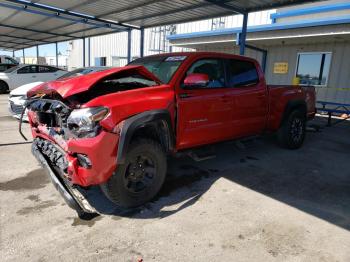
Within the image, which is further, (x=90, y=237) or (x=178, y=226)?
(x=178, y=226)

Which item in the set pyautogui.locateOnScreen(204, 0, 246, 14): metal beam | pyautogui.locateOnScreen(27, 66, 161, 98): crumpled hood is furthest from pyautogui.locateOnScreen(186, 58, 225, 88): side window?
pyautogui.locateOnScreen(204, 0, 246, 14): metal beam

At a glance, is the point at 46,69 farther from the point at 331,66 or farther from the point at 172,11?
the point at 331,66

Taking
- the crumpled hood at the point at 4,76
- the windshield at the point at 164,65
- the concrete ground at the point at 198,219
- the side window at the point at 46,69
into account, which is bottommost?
the concrete ground at the point at 198,219

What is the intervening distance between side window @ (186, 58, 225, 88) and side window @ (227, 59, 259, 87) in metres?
0.18

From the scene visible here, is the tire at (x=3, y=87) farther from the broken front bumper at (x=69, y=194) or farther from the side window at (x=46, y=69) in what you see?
the broken front bumper at (x=69, y=194)

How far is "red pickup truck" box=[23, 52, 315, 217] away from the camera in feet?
10.3

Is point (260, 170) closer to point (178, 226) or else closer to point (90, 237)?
point (178, 226)

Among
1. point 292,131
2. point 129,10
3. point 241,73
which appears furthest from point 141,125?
point 129,10

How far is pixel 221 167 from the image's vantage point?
5.27 meters

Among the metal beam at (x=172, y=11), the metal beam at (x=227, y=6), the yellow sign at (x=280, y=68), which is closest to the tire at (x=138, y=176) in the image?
the metal beam at (x=227, y=6)

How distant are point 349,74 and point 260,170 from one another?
32.7 ft

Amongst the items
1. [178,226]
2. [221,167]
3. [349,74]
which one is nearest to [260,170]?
[221,167]

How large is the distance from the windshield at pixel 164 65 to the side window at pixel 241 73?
1.02 m

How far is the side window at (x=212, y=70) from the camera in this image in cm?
444
